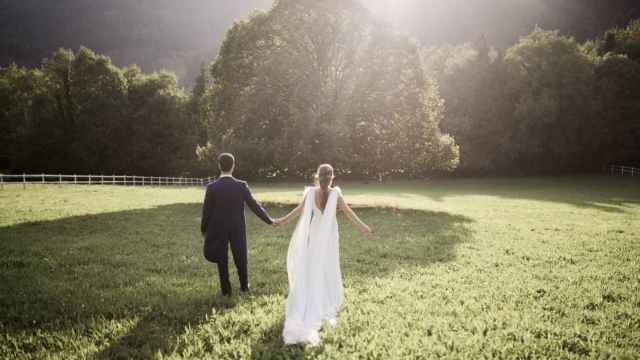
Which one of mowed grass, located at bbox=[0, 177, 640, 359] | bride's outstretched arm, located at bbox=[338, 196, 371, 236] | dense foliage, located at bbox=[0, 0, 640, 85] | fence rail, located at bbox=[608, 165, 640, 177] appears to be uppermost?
dense foliage, located at bbox=[0, 0, 640, 85]

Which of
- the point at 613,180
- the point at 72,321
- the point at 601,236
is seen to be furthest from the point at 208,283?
the point at 613,180

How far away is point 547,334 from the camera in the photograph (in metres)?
6.26

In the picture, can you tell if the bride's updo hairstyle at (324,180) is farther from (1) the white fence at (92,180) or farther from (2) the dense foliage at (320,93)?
(1) the white fence at (92,180)

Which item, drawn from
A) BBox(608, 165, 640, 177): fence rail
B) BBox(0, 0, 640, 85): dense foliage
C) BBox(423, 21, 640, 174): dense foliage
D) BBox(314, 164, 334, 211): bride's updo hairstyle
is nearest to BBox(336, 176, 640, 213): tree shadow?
BBox(423, 21, 640, 174): dense foliage

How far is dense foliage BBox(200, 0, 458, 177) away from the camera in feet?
72.6

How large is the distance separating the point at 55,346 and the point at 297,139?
1708cm

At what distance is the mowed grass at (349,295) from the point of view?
5.83 meters

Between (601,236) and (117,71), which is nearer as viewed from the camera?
(601,236)

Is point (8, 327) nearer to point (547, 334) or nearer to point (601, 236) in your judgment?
point (547, 334)

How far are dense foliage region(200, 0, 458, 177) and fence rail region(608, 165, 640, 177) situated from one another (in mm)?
48109

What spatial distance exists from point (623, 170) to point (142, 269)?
66839 mm

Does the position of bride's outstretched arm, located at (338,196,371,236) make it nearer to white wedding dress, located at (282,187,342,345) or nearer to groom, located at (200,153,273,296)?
white wedding dress, located at (282,187,342,345)

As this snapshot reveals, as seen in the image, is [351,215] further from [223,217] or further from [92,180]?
[92,180]

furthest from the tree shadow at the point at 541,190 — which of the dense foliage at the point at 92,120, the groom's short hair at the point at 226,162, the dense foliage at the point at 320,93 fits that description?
the dense foliage at the point at 92,120
